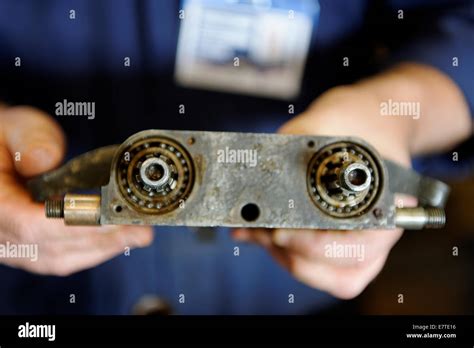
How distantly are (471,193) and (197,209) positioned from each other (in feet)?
1.13

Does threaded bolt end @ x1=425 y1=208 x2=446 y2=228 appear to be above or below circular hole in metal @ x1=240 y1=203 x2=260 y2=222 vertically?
below

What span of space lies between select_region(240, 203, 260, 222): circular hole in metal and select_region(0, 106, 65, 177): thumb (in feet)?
0.70

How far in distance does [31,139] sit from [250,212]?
253mm

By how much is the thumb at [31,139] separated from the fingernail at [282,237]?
0.23 metres

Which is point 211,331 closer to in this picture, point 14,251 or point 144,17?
point 14,251

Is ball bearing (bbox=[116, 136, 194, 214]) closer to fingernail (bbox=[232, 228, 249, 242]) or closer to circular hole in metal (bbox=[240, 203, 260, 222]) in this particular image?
circular hole in metal (bbox=[240, 203, 260, 222])

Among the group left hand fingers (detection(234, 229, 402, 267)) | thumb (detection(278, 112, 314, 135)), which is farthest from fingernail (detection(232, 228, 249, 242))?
thumb (detection(278, 112, 314, 135))

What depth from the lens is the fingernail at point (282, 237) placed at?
0.48 m

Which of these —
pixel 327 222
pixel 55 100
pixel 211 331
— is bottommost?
pixel 211 331

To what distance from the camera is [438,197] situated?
18.7 inches

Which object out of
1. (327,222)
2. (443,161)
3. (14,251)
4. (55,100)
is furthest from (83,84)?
(443,161)

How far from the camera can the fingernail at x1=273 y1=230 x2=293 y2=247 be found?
48 cm

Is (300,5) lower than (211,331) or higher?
higher

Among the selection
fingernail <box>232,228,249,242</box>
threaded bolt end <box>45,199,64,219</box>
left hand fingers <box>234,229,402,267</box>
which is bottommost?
left hand fingers <box>234,229,402,267</box>
